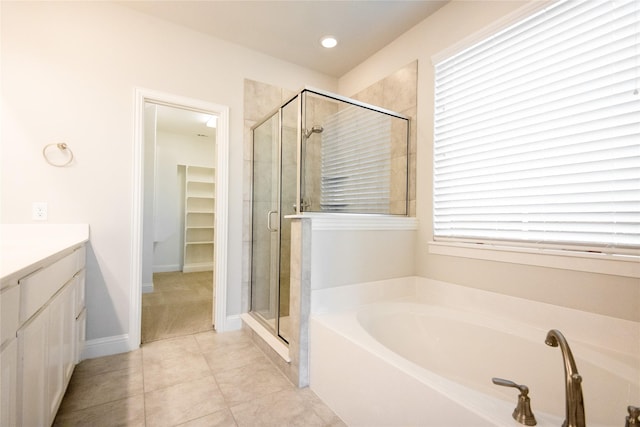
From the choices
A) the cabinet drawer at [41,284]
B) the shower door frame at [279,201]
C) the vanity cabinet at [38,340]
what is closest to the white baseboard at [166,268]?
the shower door frame at [279,201]

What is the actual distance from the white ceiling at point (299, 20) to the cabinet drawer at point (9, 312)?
223 centimetres

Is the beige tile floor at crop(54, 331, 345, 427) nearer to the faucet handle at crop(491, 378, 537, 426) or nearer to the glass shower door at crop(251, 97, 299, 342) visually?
the glass shower door at crop(251, 97, 299, 342)

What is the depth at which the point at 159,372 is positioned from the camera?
A: 1.88m

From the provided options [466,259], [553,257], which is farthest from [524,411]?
[466,259]

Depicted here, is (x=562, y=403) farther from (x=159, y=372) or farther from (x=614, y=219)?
(x=159, y=372)

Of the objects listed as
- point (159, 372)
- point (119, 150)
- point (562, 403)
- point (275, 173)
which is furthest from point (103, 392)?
point (562, 403)

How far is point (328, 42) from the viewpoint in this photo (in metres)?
2.60

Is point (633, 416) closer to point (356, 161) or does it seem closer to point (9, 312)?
point (9, 312)

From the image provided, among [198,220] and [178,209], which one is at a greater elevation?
[178,209]

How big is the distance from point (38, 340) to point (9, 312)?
348 mm

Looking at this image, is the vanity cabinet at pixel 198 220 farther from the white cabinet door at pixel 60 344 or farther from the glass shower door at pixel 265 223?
the white cabinet door at pixel 60 344

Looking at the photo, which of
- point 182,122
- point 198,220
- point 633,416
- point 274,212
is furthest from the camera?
point 198,220

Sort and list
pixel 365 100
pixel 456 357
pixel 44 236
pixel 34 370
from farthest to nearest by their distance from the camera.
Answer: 1. pixel 365 100
2. pixel 44 236
3. pixel 456 357
4. pixel 34 370

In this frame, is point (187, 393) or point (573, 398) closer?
point (573, 398)
